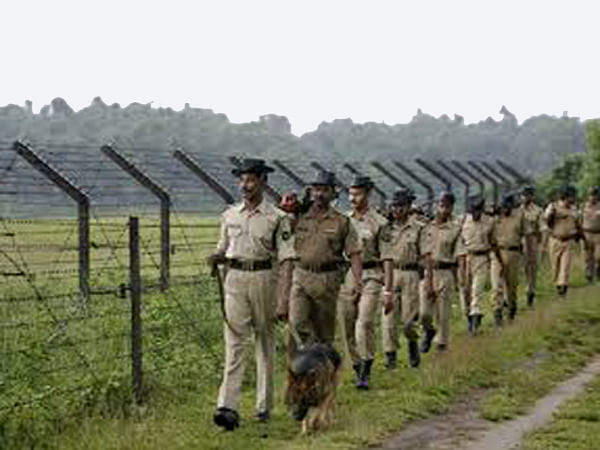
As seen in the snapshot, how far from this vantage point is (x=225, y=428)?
9.20 metres

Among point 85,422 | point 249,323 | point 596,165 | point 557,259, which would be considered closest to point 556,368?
point 249,323

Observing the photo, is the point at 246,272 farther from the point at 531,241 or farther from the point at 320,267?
the point at 531,241

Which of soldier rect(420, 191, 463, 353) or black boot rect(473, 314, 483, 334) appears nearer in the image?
soldier rect(420, 191, 463, 353)

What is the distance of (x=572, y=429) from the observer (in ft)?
31.3

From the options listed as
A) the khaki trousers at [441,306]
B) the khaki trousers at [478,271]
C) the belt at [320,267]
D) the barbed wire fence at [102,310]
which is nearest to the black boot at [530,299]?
the khaki trousers at [478,271]

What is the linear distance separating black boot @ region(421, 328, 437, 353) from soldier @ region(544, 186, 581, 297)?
7.35 metres

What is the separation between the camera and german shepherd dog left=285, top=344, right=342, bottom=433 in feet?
29.7

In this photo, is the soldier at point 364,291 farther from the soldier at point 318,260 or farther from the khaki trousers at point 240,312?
the khaki trousers at point 240,312

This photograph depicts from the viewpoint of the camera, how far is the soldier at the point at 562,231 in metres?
20.7

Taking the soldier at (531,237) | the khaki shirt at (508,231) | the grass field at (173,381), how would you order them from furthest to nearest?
1. the soldier at (531,237)
2. the khaki shirt at (508,231)
3. the grass field at (173,381)

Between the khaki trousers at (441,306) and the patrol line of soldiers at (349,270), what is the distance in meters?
0.01

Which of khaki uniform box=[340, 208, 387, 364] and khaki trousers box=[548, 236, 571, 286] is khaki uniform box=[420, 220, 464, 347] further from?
khaki trousers box=[548, 236, 571, 286]

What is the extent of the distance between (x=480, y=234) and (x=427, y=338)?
11.0 feet

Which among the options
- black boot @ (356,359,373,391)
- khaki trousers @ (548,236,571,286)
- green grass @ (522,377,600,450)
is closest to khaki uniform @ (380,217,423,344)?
black boot @ (356,359,373,391)
